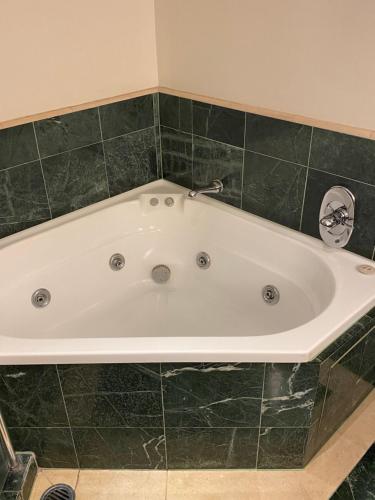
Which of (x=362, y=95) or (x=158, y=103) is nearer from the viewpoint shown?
(x=362, y=95)

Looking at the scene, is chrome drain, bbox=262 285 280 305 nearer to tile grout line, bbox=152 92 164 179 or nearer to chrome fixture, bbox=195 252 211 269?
chrome fixture, bbox=195 252 211 269

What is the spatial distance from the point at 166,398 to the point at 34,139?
1.17 m

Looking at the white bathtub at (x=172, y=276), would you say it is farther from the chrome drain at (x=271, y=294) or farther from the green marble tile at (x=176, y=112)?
the green marble tile at (x=176, y=112)

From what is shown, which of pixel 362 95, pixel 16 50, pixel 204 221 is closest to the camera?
pixel 362 95

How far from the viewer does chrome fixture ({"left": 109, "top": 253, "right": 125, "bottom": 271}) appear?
2311mm

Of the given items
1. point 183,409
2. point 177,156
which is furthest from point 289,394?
point 177,156

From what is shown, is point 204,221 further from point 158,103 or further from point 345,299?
point 345,299

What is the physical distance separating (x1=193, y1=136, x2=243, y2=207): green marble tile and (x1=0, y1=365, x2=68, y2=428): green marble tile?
1172mm

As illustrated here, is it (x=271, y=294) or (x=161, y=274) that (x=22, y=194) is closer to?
(x=161, y=274)

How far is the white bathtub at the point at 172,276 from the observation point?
1.91 meters

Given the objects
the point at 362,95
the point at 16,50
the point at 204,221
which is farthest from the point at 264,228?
the point at 16,50

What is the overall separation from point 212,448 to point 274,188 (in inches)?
42.1

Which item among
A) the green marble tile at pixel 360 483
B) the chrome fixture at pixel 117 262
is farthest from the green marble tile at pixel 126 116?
the green marble tile at pixel 360 483

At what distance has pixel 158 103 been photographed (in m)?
2.37
